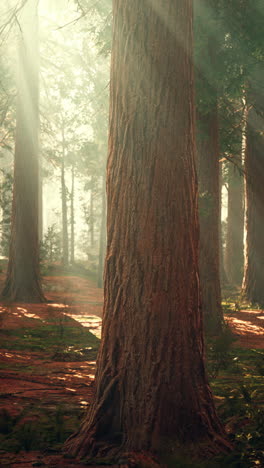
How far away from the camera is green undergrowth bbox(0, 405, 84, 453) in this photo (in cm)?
430

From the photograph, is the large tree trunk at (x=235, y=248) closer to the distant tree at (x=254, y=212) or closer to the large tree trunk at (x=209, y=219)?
the distant tree at (x=254, y=212)

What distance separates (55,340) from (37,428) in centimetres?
484

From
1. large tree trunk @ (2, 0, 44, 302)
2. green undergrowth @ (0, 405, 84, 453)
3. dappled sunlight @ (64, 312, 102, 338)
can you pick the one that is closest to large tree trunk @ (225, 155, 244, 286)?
large tree trunk @ (2, 0, 44, 302)

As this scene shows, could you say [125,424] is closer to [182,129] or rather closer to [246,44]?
[182,129]

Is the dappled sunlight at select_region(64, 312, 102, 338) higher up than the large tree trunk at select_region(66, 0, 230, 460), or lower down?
lower down

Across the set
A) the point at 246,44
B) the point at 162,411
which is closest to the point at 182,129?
the point at 162,411

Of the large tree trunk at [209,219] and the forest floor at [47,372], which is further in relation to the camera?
the large tree trunk at [209,219]

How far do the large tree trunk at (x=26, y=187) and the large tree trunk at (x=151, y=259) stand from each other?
11.2 meters

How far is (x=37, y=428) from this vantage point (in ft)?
15.4

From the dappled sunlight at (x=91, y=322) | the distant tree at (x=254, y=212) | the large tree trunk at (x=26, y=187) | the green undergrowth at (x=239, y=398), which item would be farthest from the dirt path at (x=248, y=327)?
the large tree trunk at (x=26, y=187)

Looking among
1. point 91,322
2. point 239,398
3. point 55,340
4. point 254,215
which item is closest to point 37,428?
point 239,398

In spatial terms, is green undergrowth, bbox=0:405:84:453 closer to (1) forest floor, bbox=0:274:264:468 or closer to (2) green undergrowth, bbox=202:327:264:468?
(1) forest floor, bbox=0:274:264:468

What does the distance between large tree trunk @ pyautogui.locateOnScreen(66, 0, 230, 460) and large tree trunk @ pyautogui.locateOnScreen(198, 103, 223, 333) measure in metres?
6.48

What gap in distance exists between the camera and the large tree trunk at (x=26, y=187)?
15.2 metres
